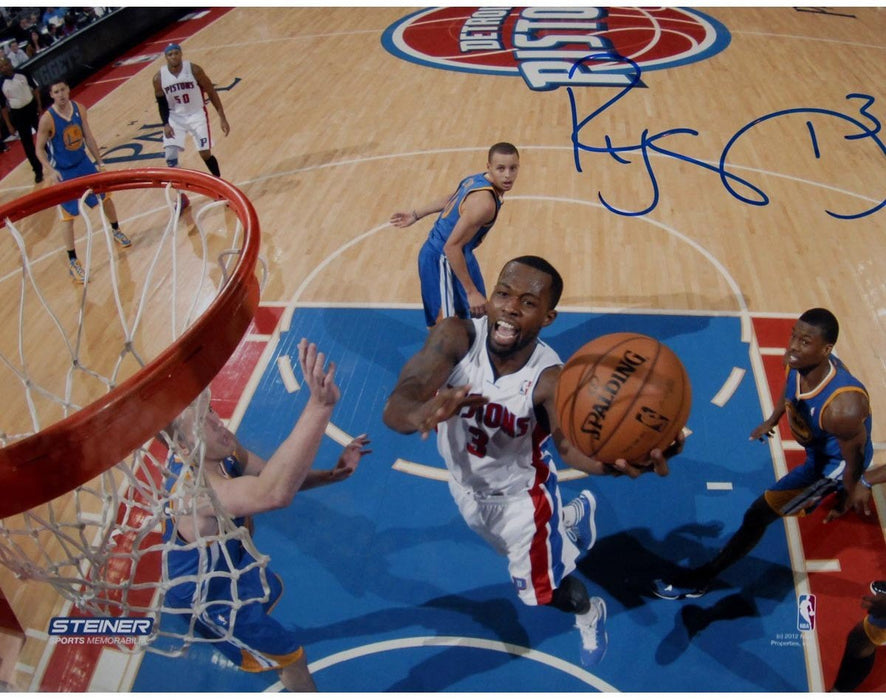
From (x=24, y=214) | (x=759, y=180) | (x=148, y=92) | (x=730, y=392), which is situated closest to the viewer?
(x=24, y=214)

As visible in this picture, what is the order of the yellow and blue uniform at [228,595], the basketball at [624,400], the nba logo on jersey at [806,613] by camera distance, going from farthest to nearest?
the nba logo on jersey at [806,613], the yellow and blue uniform at [228,595], the basketball at [624,400]

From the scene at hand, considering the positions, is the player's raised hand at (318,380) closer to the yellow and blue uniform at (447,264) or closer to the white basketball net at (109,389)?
the white basketball net at (109,389)

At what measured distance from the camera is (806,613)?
12.3 ft

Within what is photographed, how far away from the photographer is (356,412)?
505cm

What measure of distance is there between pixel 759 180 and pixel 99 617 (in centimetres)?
735

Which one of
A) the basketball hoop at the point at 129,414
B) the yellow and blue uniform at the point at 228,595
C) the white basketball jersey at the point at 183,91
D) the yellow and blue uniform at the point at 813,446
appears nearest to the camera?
the basketball hoop at the point at 129,414

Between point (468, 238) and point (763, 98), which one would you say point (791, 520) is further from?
point (763, 98)

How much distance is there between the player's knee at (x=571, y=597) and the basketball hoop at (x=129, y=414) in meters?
2.00

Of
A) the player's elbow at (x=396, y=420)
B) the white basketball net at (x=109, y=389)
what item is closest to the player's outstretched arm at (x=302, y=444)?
the white basketball net at (x=109, y=389)

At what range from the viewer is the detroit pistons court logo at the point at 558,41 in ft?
35.2

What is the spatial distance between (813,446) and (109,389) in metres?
3.37

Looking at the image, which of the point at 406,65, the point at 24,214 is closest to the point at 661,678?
the point at 24,214

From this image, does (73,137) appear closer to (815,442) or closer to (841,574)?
(815,442)

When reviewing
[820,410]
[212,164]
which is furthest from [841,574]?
[212,164]
